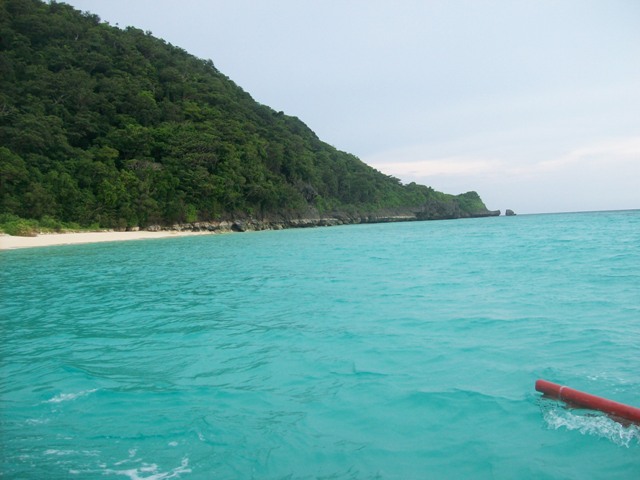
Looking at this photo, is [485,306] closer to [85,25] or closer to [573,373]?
[573,373]

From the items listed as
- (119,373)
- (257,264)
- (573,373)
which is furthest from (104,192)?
(573,373)

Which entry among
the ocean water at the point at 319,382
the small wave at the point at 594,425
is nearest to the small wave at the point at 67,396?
the ocean water at the point at 319,382

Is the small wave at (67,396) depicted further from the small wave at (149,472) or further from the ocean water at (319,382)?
the small wave at (149,472)

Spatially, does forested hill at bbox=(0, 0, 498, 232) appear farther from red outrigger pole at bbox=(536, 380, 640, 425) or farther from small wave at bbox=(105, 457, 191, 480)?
red outrigger pole at bbox=(536, 380, 640, 425)

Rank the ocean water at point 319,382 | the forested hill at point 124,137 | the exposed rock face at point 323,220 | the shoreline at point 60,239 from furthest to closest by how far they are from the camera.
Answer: the exposed rock face at point 323,220 < the forested hill at point 124,137 < the shoreline at point 60,239 < the ocean water at point 319,382

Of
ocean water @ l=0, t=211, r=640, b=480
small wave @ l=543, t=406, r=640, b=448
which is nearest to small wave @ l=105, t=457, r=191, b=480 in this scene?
ocean water @ l=0, t=211, r=640, b=480

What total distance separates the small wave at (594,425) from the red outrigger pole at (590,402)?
77mm

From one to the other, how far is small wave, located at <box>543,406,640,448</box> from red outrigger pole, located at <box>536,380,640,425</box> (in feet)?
0.25

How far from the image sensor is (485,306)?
28.3ft

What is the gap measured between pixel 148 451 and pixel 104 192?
43048mm

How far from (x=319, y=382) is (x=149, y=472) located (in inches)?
88.5

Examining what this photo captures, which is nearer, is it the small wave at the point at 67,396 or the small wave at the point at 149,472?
the small wave at the point at 149,472

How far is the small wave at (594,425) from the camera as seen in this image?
3.26 meters

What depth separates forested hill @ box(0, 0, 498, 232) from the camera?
39344 millimetres
